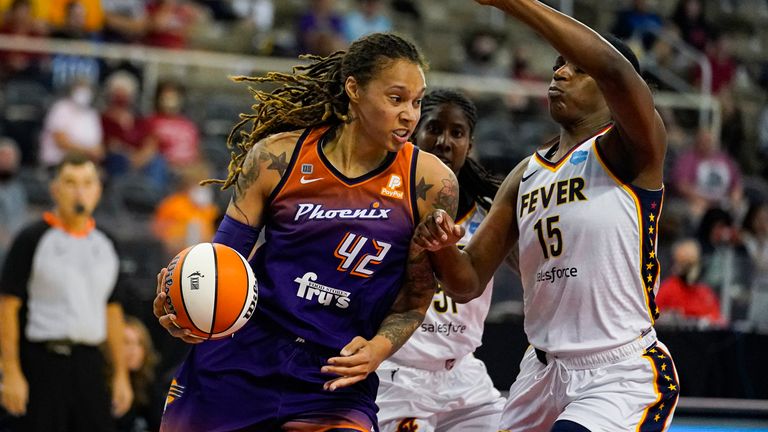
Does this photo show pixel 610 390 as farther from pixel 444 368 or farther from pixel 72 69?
pixel 72 69

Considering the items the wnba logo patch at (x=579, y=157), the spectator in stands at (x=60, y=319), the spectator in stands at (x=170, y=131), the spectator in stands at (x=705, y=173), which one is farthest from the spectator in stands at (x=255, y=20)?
the wnba logo patch at (x=579, y=157)

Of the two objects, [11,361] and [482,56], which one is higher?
[482,56]

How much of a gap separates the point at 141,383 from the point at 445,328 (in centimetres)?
363

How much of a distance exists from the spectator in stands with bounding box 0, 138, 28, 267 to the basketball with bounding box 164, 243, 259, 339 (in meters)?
6.07

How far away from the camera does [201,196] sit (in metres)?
11.2

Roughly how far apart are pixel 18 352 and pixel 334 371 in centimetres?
417

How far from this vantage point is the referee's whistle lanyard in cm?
443

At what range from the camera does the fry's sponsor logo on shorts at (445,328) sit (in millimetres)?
5609

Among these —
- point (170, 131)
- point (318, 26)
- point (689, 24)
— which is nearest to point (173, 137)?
point (170, 131)

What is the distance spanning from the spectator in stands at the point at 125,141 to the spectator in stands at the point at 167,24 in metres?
1.26

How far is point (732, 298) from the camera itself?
10234 mm

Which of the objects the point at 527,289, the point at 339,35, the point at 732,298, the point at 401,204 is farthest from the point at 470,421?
the point at 339,35

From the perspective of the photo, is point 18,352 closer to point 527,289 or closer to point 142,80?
point 527,289

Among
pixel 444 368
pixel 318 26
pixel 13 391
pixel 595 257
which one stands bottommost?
pixel 13 391
